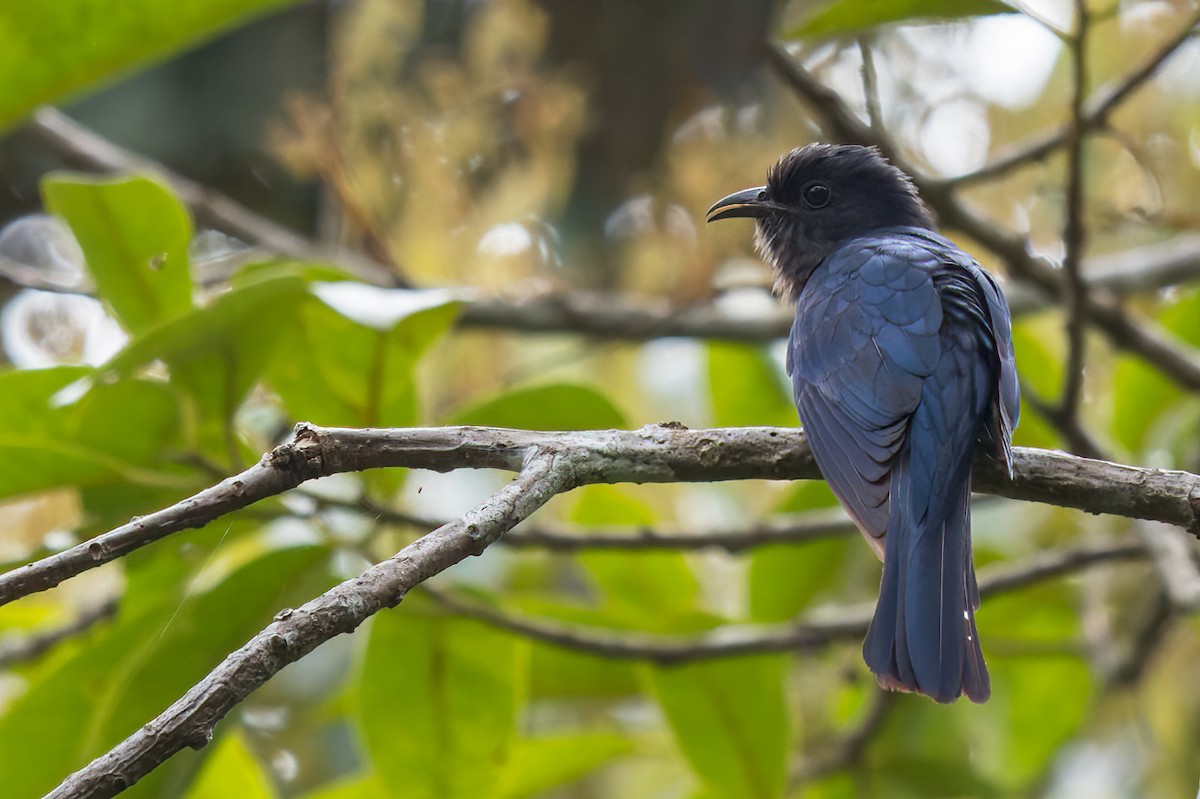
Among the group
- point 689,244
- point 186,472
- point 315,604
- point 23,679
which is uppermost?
point 315,604

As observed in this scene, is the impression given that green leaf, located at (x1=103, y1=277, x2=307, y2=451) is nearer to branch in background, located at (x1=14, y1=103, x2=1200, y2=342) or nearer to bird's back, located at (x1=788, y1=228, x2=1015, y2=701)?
bird's back, located at (x1=788, y1=228, x2=1015, y2=701)

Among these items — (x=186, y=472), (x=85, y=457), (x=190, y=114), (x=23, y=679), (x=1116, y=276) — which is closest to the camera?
(x=85, y=457)

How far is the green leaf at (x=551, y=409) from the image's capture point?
294 cm

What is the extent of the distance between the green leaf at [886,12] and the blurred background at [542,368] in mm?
12

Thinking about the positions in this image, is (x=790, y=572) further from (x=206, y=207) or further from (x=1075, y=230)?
(x=206, y=207)

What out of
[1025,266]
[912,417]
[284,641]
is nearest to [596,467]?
[284,641]

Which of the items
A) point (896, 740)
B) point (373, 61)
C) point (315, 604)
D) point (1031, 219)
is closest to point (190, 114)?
point (373, 61)

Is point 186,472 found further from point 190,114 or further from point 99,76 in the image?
point 190,114

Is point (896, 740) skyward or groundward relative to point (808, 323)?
groundward

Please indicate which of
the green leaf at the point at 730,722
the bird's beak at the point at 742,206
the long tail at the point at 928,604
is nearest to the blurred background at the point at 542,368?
the green leaf at the point at 730,722

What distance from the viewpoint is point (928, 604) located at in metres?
Result: 2.28

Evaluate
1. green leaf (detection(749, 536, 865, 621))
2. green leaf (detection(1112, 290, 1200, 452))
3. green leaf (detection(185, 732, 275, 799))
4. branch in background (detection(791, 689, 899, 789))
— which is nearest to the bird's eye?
green leaf (detection(749, 536, 865, 621))

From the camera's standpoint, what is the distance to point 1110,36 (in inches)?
189

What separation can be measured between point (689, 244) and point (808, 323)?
1444mm
